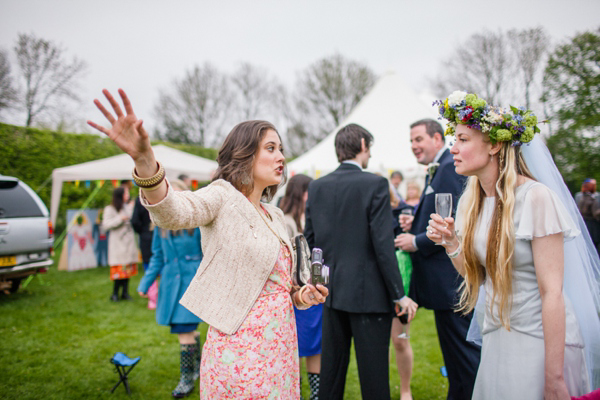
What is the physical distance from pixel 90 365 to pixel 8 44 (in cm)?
1708

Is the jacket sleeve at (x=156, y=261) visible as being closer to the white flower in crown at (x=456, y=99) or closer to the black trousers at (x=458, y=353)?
the black trousers at (x=458, y=353)

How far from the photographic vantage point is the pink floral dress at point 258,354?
67.3 inches

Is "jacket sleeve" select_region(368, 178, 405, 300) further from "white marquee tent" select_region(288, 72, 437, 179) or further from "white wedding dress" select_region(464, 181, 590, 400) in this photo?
"white marquee tent" select_region(288, 72, 437, 179)

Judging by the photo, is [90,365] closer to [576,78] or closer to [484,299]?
[484,299]

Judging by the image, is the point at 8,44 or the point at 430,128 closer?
the point at 430,128

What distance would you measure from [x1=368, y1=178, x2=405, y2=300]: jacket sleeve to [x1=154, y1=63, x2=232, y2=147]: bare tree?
26948 mm

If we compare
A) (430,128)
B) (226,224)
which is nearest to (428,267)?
(430,128)

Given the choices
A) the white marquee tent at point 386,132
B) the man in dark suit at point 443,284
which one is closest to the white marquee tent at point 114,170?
the white marquee tent at point 386,132

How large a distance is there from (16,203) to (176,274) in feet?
15.1

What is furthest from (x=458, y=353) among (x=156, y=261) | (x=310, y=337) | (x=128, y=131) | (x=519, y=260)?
(x=156, y=261)

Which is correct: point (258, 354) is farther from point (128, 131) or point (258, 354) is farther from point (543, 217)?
point (543, 217)

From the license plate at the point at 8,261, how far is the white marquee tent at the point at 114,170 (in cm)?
333

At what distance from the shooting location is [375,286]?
9.29ft

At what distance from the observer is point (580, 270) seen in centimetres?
189
